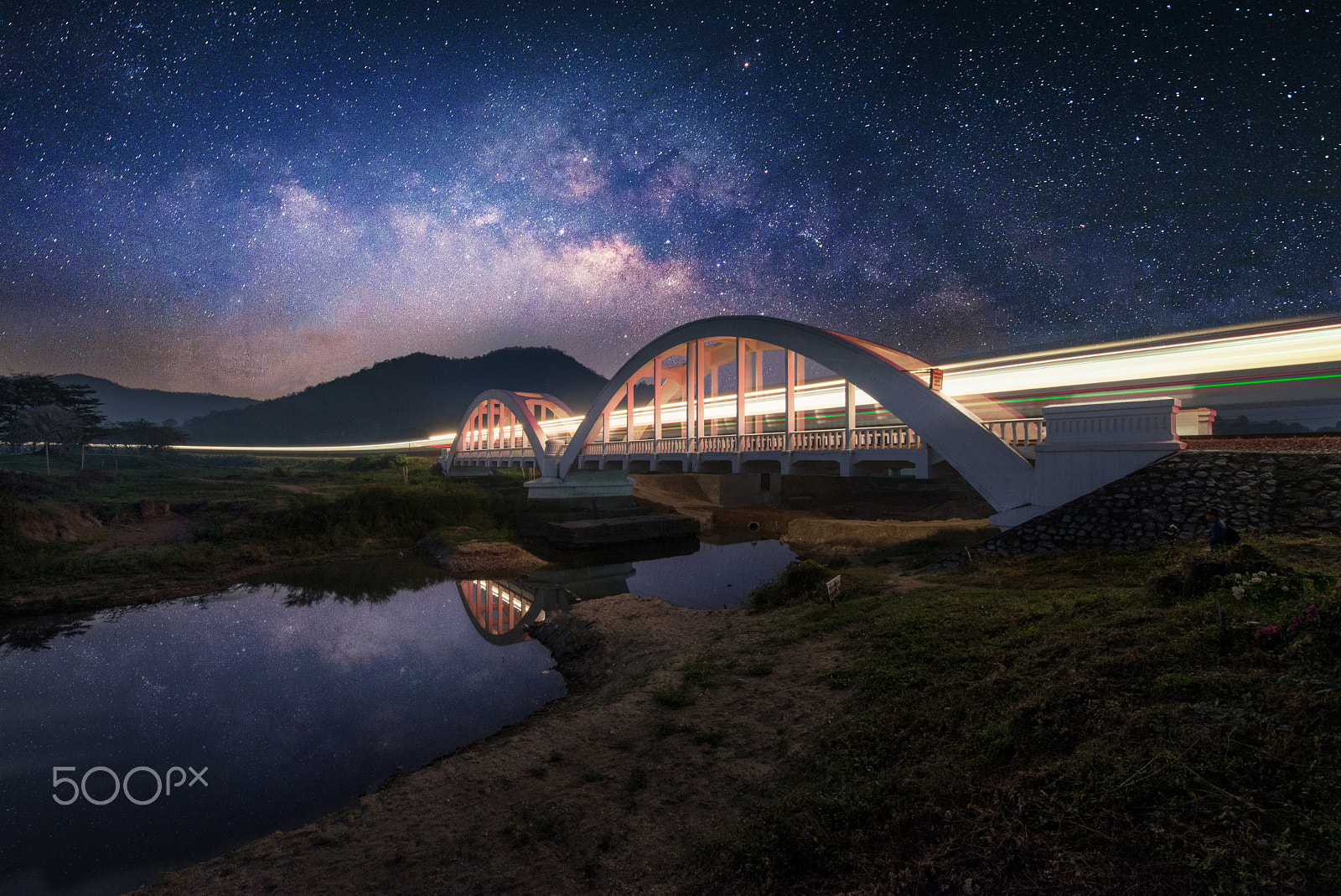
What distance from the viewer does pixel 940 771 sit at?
12.7 feet

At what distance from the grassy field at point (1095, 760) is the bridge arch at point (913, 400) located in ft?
20.1

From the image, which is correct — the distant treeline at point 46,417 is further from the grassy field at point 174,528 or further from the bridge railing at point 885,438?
the bridge railing at point 885,438

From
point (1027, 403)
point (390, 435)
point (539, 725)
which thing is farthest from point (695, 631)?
point (390, 435)

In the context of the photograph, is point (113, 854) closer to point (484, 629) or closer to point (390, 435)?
point (484, 629)

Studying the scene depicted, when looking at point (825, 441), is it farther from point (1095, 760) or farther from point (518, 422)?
point (518, 422)

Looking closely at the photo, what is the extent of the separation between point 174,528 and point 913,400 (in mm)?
29501

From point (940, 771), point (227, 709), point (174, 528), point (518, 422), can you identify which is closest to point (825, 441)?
point (940, 771)

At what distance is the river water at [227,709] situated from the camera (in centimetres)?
650

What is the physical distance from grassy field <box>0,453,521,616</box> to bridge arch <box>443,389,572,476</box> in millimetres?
3289

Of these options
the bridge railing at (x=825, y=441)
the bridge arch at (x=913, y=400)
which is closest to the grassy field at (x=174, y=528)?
the bridge railing at (x=825, y=441)

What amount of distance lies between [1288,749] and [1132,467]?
973cm

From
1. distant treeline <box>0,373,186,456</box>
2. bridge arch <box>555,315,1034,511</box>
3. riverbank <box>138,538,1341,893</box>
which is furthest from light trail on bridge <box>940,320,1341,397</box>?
distant treeline <box>0,373,186,456</box>

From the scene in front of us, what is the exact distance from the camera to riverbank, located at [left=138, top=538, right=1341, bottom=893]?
271 centimetres

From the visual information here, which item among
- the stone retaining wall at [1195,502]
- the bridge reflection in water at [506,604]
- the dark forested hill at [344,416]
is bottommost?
the bridge reflection in water at [506,604]
